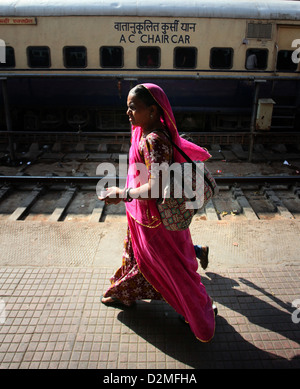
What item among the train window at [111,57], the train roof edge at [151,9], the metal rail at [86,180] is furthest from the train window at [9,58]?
the metal rail at [86,180]

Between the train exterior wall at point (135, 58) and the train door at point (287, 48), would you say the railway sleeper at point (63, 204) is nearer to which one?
the train exterior wall at point (135, 58)

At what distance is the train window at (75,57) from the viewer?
8.84m

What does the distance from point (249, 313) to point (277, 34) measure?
8.11 m

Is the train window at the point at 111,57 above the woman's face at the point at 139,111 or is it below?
above

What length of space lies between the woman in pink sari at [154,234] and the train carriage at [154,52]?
244 inches

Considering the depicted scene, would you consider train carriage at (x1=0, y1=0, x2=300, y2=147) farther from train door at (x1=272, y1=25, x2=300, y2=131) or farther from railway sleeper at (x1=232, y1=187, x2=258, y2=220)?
railway sleeper at (x1=232, y1=187, x2=258, y2=220)

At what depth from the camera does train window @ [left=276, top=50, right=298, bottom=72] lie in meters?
9.15

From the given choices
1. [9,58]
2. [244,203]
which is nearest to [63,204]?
[244,203]

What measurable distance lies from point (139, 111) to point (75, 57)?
7.41m

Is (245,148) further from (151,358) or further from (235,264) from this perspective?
(151,358)

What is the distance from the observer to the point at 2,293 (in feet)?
10.5

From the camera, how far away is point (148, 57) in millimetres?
8867

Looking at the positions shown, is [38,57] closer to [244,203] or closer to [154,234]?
[244,203]

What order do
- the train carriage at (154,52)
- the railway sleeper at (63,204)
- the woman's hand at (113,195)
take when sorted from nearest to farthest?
the woman's hand at (113,195), the railway sleeper at (63,204), the train carriage at (154,52)
